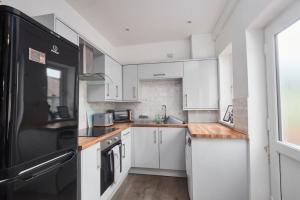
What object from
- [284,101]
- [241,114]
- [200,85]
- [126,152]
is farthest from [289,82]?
[126,152]

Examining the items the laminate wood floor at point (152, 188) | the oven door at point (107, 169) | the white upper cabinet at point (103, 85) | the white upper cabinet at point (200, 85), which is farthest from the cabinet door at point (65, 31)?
the laminate wood floor at point (152, 188)

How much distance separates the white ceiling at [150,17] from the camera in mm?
2026

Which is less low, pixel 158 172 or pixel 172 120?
pixel 172 120

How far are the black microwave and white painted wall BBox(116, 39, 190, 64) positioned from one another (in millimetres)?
1113

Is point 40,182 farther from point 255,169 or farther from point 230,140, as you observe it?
point 255,169

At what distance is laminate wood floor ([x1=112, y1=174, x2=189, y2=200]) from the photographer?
2.09 m

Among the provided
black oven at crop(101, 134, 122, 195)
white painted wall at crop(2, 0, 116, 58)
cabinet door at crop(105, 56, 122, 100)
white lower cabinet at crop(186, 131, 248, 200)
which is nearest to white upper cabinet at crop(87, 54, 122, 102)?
cabinet door at crop(105, 56, 122, 100)

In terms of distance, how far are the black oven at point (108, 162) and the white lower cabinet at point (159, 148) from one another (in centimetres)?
68

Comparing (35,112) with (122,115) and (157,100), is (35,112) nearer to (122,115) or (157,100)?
(122,115)

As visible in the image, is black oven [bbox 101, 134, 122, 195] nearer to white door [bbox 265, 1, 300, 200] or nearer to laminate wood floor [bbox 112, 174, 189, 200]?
laminate wood floor [bbox 112, 174, 189, 200]

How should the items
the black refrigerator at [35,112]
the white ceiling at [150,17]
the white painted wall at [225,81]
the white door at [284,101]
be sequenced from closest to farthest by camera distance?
the black refrigerator at [35,112] → the white door at [284,101] → the white ceiling at [150,17] → the white painted wall at [225,81]

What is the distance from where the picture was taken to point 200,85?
2.83 m

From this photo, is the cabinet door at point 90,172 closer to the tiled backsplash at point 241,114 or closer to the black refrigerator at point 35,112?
the black refrigerator at point 35,112

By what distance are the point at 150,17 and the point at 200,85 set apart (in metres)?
1.42
